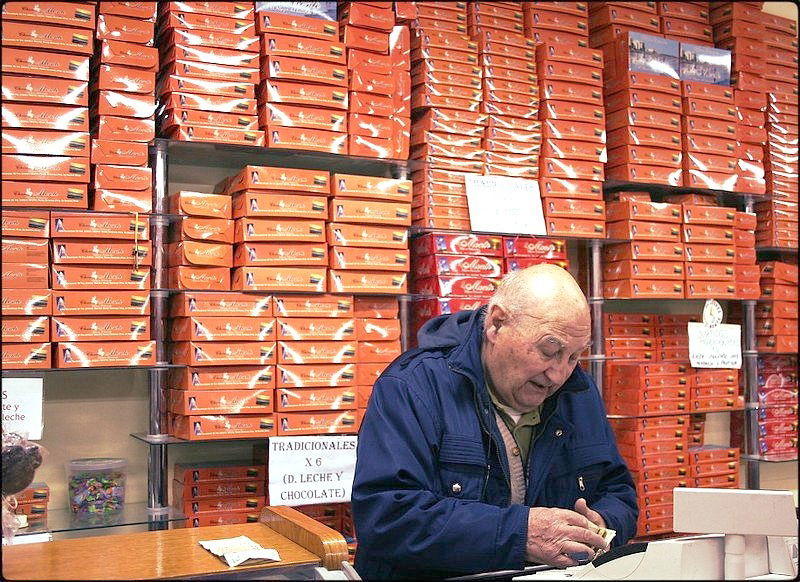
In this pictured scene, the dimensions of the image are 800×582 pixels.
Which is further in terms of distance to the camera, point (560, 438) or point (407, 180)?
point (407, 180)

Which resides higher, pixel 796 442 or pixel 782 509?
pixel 782 509

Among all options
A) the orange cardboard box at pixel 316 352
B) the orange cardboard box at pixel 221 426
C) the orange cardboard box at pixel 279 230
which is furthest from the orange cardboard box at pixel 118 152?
the orange cardboard box at pixel 221 426

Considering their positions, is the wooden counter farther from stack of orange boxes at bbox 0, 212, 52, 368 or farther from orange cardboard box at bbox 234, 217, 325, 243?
orange cardboard box at bbox 234, 217, 325, 243

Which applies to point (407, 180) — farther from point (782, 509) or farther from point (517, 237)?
point (782, 509)

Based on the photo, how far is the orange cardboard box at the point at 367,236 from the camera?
3682 millimetres

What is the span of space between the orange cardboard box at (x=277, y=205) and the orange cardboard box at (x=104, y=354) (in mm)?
691

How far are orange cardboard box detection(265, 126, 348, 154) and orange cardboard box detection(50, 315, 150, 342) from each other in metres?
0.95

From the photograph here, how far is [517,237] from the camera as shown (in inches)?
162

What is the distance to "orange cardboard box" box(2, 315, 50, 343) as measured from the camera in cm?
308

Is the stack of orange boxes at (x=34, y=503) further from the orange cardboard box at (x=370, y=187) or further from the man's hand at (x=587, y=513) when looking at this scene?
the man's hand at (x=587, y=513)

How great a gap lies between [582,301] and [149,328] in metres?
1.87

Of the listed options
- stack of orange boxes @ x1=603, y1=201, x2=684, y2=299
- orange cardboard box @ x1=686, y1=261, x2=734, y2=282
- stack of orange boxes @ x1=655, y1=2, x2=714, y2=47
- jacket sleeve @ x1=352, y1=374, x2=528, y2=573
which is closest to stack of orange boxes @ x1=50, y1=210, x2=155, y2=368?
jacket sleeve @ x1=352, y1=374, x2=528, y2=573

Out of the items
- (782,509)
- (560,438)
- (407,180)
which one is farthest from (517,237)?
(782,509)

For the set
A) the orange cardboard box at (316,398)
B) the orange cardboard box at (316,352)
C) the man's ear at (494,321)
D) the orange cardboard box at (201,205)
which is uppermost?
the orange cardboard box at (201,205)
